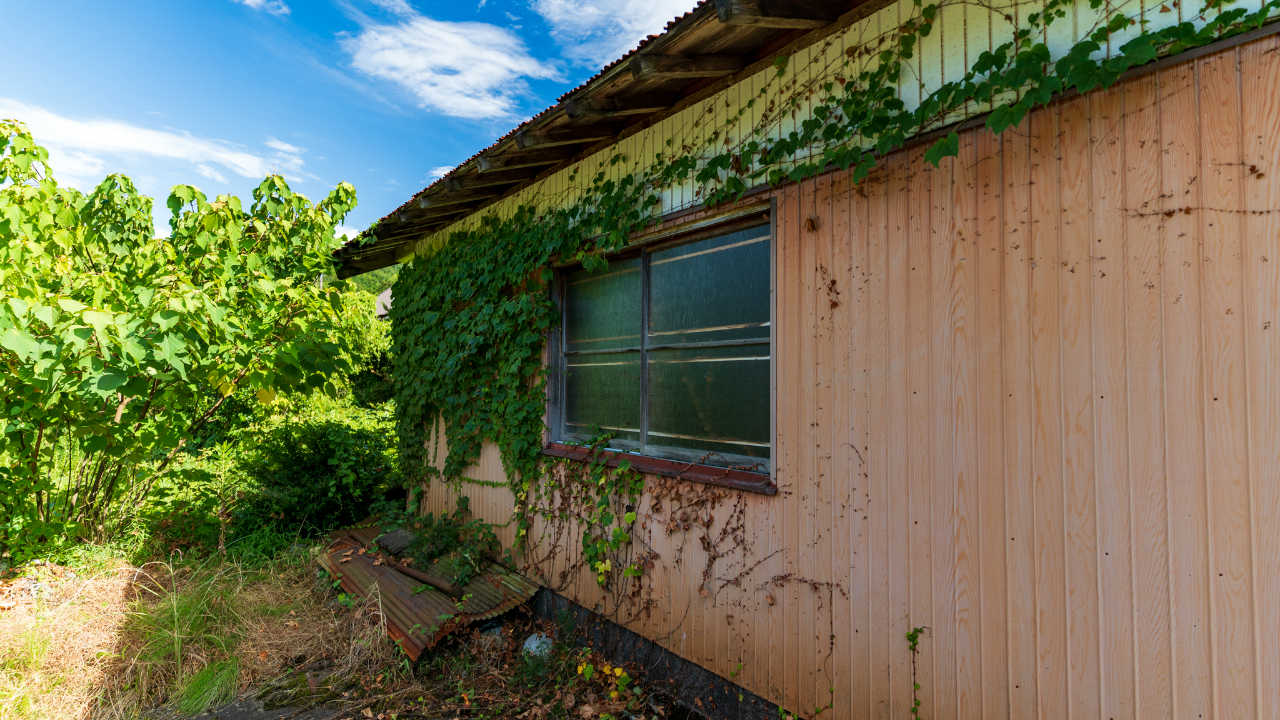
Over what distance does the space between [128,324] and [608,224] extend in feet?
9.51

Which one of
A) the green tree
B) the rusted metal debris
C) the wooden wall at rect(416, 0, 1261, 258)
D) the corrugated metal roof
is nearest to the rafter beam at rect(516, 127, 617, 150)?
the corrugated metal roof

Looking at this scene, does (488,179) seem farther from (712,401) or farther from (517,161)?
(712,401)

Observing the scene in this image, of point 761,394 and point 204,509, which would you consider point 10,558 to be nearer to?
point 204,509

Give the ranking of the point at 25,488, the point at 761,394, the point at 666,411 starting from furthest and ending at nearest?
1. the point at 25,488
2. the point at 666,411
3. the point at 761,394

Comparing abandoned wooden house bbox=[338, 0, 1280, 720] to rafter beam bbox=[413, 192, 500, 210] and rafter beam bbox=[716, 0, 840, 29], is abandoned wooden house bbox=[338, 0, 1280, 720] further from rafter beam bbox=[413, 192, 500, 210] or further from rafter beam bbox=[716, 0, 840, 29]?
rafter beam bbox=[413, 192, 500, 210]

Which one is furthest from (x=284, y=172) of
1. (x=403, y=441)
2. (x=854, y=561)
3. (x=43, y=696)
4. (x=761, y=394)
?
(x=854, y=561)

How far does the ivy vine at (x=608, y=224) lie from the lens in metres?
1.94

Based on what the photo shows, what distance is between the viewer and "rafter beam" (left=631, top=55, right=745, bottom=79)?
2.87 m

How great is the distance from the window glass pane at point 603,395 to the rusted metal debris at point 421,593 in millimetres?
1356

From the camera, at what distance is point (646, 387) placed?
389cm

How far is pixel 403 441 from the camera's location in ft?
22.1

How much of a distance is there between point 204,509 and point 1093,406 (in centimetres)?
760

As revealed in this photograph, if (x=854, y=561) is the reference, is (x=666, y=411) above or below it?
above

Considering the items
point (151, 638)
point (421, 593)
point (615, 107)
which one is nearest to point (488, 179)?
point (615, 107)
